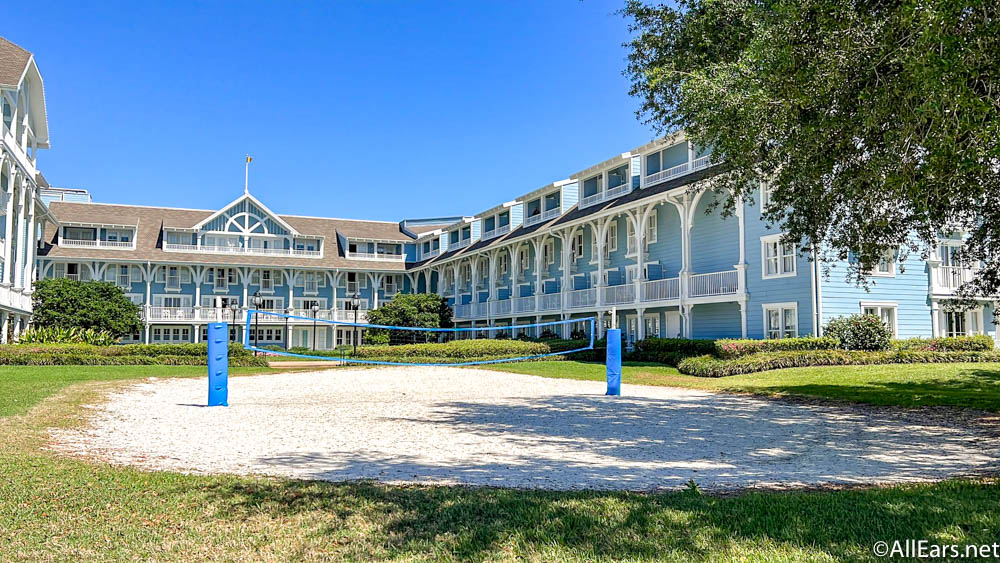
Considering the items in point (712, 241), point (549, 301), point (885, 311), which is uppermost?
point (712, 241)

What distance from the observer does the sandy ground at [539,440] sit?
23.9 feet

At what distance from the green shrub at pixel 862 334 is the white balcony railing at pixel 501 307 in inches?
858

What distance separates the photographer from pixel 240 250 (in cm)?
5300

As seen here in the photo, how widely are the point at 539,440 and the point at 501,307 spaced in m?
34.0

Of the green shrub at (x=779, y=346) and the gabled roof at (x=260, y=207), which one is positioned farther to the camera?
the gabled roof at (x=260, y=207)

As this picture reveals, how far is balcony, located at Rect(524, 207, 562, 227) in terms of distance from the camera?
4173 centimetres

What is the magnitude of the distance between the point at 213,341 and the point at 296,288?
136ft

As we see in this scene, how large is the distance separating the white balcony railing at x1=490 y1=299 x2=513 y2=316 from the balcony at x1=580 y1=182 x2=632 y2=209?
790 cm

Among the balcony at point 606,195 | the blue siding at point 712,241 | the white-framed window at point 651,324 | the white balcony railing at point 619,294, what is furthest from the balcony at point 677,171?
the white-framed window at point 651,324

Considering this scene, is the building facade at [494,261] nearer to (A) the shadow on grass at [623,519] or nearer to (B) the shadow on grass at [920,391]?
(B) the shadow on grass at [920,391]

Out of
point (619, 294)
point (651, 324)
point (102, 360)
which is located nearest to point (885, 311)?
point (651, 324)

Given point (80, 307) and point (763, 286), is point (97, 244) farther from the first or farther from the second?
point (763, 286)

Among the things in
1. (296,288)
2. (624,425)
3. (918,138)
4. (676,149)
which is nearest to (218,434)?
(624,425)

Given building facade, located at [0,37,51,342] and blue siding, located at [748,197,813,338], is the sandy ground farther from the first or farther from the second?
building facade, located at [0,37,51,342]
